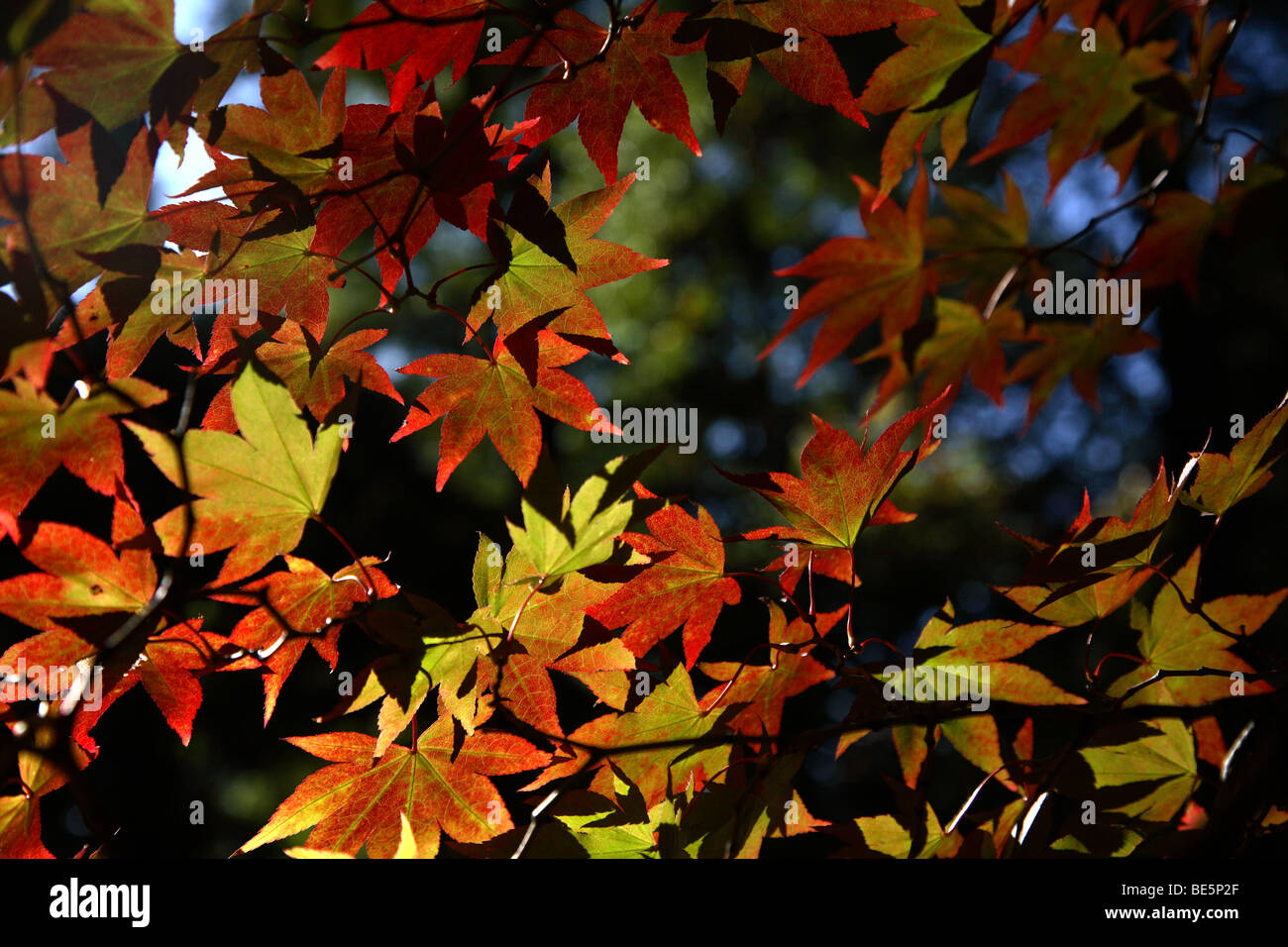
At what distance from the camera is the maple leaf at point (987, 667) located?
0.73m

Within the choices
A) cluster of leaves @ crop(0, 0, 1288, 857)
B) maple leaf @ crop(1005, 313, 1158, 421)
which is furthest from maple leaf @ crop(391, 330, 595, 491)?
maple leaf @ crop(1005, 313, 1158, 421)

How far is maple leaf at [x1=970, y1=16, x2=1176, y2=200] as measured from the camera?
1059 mm

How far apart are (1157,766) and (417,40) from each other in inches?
37.9

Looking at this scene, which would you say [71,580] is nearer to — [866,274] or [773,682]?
[773,682]

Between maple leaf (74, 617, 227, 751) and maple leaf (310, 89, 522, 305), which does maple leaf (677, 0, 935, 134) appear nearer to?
maple leaf (310, 89, 522, 305)

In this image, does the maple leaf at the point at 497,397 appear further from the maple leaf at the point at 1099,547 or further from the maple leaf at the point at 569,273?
the maple leaf at the point at 1099,547

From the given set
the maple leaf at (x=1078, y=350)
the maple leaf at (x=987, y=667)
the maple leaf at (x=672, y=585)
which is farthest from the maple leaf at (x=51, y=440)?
the maple leaf at (x=1078, y=350)

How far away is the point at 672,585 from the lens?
30.2 inches

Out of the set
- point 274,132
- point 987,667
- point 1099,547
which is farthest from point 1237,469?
point 274,132

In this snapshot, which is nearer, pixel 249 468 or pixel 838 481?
pixel 249 468

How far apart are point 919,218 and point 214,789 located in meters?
5.45

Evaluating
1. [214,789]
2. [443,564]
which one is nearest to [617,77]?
[443,564]

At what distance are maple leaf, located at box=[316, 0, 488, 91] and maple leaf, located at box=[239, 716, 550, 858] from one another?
0.57 metres
